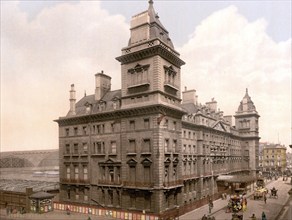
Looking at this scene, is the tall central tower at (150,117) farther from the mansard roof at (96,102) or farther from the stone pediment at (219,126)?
the stone pediment at (219,126)

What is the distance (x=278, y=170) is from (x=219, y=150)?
7902 cm

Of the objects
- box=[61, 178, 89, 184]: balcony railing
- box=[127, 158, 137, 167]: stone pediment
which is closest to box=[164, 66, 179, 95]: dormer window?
box=[127, 158, 137, 167]: stone pediment

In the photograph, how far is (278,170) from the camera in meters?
131

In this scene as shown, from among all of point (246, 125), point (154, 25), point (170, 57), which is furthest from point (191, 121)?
point (246, 125)

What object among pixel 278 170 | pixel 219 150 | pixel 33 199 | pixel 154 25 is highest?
pixel 154 25

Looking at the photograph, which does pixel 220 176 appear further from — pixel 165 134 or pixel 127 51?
pixel 127 51

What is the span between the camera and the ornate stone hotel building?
3831 cm

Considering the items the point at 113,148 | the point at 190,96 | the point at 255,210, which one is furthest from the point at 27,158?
the point at 255,210

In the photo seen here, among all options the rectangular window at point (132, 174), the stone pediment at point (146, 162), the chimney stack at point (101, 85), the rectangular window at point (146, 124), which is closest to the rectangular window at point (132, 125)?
the rectangular window at point (146, 124)

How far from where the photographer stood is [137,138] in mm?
39844

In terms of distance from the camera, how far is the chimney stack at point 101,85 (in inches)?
1944

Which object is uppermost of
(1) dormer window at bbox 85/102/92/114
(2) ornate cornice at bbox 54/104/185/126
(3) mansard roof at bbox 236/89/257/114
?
(3) mansard roof at bbox 236/89/257/114

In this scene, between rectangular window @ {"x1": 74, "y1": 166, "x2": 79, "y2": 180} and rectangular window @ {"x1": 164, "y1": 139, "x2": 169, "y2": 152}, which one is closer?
rectangular window @ {"x1": 164, "y1": 139, "x2": 169, "y2": 152}

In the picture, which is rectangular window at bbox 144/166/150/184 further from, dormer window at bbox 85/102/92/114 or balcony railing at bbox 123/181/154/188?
dormer window at bbox 85/102/92/114
